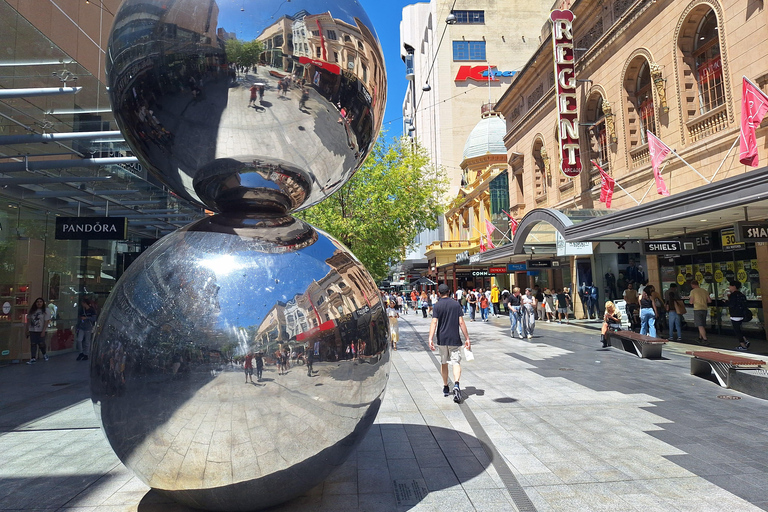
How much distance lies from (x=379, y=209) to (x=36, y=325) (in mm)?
9977

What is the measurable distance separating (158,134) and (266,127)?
683 mm

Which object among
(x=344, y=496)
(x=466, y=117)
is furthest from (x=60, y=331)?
(x=466, y=117)

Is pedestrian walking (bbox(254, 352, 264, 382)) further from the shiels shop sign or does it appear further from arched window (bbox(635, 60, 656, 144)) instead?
arched window (bbox(635, 60, 656, 144))

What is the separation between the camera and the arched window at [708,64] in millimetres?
14742

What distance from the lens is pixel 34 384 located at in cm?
958

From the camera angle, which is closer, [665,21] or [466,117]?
[665,21]

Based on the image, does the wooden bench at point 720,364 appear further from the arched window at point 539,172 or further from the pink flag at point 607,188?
the arched window at point 539,172

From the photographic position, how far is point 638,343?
11547 millimetres

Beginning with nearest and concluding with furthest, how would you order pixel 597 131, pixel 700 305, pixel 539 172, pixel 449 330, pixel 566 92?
pixel 449 330 → pixel 700 305 → pixel 566 92 → pixel 597 131 → pixel 539 172

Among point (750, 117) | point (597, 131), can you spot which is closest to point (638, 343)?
point (750, 117)

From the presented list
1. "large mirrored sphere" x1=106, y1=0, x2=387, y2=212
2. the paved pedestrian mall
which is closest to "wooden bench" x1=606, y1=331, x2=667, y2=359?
the paved pedestrian mall

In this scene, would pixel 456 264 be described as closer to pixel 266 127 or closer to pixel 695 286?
pixel 695 286

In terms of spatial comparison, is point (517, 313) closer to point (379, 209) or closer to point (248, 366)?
point (379, 209)

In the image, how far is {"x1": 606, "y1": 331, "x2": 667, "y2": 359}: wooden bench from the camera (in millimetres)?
11156
